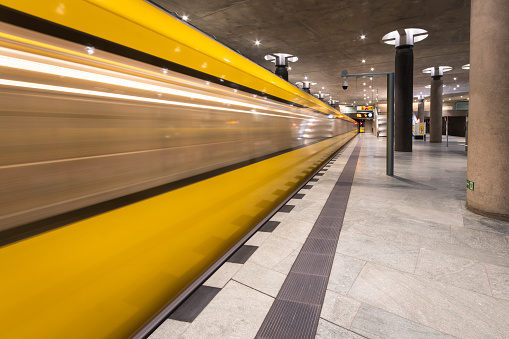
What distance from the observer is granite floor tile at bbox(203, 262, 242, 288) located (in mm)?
2178

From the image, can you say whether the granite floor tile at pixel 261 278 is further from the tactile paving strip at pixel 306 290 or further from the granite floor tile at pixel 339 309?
the granite floor tile at pixel 339 309

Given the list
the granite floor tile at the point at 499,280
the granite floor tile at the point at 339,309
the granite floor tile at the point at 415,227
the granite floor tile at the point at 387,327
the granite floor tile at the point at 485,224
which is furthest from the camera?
the granite floor tile at the point at 485,224

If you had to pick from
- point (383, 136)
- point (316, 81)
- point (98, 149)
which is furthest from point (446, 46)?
point (383, 136)

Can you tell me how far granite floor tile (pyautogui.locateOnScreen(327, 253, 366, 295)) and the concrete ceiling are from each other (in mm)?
7831

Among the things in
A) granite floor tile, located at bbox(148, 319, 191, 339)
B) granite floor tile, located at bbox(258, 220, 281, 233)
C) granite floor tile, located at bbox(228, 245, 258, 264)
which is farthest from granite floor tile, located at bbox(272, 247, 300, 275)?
granite floor tile, located at bbox(148, 319, 191, 339)

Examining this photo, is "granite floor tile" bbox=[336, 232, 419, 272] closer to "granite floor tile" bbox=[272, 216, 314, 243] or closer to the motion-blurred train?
"granite floor tile" bbox=[272, 216, 314, 243]

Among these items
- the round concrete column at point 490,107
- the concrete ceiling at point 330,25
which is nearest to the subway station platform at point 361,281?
the round concrete column at point 490,107

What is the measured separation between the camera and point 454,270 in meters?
2.32

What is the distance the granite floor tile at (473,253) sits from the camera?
2.46 m

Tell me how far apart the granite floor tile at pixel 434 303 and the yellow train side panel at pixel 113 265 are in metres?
1.26

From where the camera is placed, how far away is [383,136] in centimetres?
3253

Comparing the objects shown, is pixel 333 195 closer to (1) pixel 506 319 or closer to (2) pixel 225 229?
(2) pixel 225 229

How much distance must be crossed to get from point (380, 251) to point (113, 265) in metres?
2.33

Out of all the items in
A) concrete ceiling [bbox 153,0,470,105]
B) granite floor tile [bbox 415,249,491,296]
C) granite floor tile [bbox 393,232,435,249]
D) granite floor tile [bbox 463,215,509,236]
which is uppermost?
concrete ceiling [bbox 153,0,470,105]
